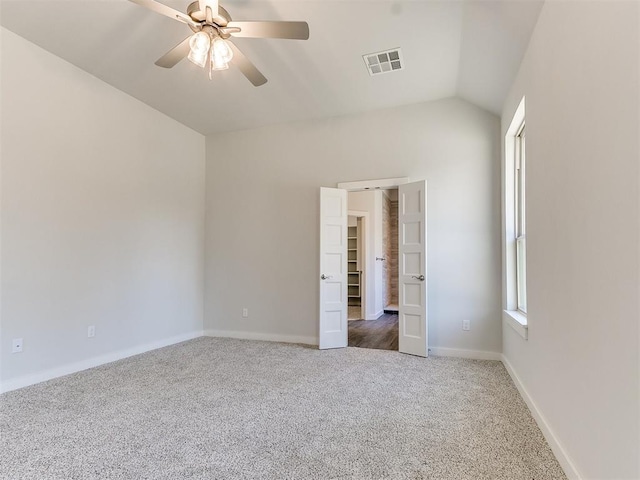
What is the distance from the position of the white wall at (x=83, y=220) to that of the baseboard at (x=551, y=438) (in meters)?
3.96

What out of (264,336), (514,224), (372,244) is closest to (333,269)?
(264,336)

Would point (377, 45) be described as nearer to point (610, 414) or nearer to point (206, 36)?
point (206, 36)

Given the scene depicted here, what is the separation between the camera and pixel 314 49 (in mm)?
3160

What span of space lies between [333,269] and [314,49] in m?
2.50

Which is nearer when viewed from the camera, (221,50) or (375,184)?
(221,50)

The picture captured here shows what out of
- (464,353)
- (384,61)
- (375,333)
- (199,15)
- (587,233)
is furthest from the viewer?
(375,333)

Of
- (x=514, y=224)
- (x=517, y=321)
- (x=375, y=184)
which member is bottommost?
(x=517, y=321)

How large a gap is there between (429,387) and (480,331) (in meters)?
1.32

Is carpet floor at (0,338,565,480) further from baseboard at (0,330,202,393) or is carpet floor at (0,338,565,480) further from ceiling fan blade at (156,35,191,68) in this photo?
ceiling fan blade at (156,35,191,68)

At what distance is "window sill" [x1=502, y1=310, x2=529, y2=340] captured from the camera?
269cm

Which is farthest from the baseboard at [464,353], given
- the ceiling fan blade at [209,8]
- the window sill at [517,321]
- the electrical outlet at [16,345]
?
the electrical outlet at [16,345]

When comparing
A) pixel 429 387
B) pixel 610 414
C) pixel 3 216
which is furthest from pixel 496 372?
pixel 3 216

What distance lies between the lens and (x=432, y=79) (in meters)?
3.72

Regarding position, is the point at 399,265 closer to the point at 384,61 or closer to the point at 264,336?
the point at 264,336
